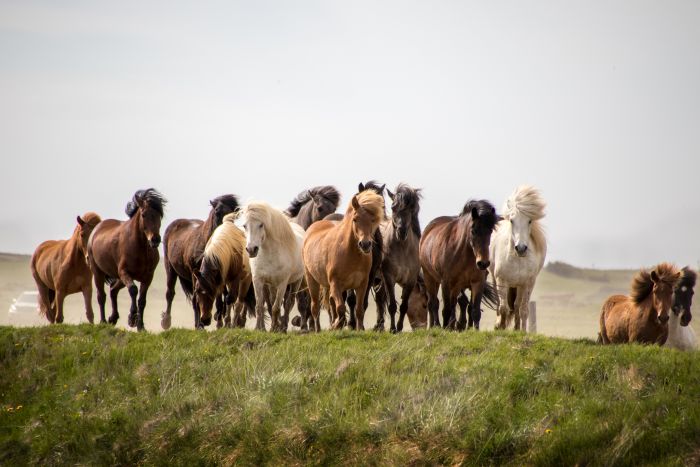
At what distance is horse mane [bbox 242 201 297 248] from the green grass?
94.4 inches

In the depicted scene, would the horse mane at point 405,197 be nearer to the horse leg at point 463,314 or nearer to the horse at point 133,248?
the horse leg at point 463,314

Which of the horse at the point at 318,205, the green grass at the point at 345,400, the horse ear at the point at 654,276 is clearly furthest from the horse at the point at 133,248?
the horse ear at the point at 654,276

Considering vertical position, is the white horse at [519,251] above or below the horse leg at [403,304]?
above

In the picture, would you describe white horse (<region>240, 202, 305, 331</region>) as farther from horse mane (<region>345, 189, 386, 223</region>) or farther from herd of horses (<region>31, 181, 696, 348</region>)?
horse mane (<region>345, 189, 386, 223</region>)

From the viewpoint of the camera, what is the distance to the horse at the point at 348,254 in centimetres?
1492

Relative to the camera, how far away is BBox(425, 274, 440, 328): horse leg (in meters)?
16.8

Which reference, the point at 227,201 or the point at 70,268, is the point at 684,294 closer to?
the point at 227,201

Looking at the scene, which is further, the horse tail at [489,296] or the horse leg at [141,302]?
the horse tail at [489,296]

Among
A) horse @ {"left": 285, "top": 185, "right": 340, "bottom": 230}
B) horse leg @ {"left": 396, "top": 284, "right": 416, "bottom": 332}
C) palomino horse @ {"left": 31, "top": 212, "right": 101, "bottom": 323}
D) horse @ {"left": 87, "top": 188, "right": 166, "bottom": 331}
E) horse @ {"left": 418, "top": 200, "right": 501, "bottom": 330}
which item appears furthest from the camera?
horse @ {"left": 285, "top": 185, "right": 340, "bottom": 230}

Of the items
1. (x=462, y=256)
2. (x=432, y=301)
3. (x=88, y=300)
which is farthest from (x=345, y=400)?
(x=88, y=300)

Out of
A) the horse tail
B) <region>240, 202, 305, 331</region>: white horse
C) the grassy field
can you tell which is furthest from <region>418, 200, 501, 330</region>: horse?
the grassy field

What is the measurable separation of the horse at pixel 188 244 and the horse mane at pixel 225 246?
722mm

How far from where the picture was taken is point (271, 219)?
1636 centimetres

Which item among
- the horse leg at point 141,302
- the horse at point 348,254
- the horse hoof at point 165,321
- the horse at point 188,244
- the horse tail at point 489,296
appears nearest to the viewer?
the horse at point 348,254
